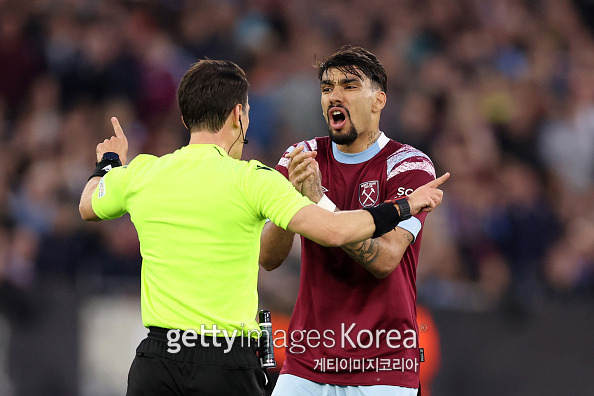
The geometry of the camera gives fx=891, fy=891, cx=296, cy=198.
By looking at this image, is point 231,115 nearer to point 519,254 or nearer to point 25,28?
point 519,254

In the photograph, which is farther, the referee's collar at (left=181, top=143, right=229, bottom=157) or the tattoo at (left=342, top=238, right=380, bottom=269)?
the tattoo at (left=342, top=238, right=380, bottom=269)

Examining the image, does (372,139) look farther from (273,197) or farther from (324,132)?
(324,132)

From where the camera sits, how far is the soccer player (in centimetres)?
447

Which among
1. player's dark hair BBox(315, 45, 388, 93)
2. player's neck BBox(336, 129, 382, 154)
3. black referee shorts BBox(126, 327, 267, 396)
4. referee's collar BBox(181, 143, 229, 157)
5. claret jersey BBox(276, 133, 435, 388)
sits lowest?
black referee shorts BBox(126, 327, 267, 396)

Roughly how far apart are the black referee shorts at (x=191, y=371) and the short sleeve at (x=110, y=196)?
60cm

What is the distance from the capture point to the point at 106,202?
4.02 metres

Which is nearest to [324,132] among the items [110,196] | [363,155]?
[363,155]

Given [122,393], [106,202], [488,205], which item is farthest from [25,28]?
[106,202]

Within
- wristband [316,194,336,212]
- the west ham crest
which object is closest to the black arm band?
wristband [316,194,336,212]

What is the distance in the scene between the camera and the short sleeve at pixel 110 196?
157 inches

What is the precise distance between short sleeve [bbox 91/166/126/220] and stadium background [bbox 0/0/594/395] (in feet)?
13.4

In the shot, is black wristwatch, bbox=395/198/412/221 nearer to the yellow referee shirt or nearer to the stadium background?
the yellow referee shirt

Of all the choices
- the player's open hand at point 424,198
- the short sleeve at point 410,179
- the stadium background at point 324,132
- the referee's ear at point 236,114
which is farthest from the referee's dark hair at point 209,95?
the stadium background at point 324,132

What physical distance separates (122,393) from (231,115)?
4.71 m
